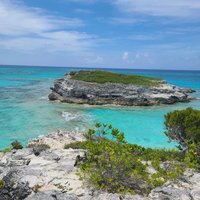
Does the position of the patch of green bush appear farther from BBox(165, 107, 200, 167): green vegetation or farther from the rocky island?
the rocky island

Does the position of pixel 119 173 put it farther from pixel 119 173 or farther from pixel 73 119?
pixel 73 119

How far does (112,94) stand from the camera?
44406 millimetres

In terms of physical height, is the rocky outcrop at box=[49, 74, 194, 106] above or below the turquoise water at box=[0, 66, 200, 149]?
above

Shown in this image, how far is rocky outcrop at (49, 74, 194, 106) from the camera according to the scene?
1708 inches

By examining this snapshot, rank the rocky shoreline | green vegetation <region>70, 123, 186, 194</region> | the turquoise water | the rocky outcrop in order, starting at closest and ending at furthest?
the rocky shoreline → green vegetation <region>70, 123, 186, 194</region> → the turquoise water → the rocky outcrop

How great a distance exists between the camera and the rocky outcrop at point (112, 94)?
43.4m

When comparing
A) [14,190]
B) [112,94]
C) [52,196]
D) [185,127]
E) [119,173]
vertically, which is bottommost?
[112,94]

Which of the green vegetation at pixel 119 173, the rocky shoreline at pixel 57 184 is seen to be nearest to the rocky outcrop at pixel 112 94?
the rocky shoreline at pixel 57 184

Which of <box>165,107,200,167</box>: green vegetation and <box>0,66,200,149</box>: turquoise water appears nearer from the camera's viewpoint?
<box>165,107,200,167</box>: green vegetation

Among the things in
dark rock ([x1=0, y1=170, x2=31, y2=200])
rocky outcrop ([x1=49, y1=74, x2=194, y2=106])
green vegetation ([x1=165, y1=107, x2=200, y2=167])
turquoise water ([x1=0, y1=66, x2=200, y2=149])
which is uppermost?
green vegetation ([x1=165, y1=107, x2=200, y2=167])

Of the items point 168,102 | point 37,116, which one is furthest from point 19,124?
point 168,102

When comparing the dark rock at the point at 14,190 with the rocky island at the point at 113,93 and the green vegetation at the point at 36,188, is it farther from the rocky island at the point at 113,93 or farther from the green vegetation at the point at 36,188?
the rocky island at the point at 113,93

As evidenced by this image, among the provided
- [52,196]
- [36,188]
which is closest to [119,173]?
[52,196]

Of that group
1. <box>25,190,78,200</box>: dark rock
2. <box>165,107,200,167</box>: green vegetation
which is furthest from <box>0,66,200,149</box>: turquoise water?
<box>25,190,78,200</box>: dark rock
